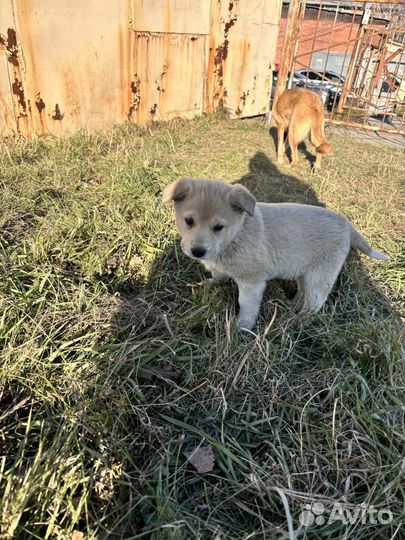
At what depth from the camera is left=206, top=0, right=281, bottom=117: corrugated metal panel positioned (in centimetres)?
837

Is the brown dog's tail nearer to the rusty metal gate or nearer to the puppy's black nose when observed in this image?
the rusty metal gate

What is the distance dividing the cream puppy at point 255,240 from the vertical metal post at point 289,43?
6.46 metres

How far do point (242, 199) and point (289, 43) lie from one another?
826 centimetres

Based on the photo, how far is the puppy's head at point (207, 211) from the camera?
268 centimetres

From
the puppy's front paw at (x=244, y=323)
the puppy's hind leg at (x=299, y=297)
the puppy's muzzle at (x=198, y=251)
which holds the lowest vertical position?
the puppy's front paw at (x=244, y=323)

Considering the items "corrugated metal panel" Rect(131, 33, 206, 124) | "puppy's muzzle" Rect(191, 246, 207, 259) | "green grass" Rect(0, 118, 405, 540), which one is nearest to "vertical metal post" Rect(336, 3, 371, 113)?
"corrugated metal panel" Rect(131, 33, 206, 124)

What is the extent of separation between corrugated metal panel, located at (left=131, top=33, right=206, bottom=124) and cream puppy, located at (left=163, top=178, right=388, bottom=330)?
5048 millimetres

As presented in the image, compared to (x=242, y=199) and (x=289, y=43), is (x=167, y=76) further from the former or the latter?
(x=242, y=199)

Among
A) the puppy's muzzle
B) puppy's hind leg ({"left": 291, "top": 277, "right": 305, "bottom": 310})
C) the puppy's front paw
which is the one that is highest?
the puppy's muzzle

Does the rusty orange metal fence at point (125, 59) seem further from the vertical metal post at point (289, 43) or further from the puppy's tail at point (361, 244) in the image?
the puppy's tail at point (361, 244)

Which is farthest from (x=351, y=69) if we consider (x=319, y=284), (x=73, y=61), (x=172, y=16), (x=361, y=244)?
(x=319, y=284)

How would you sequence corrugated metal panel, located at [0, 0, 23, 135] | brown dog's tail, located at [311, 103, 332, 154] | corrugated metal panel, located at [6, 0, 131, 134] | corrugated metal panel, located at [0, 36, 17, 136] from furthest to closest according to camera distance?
brown dog's tail, located at [311, 103, 332, 154], corrugated metal panel, located at [6, 0, 131, 134], corrugated metal panel, located at [0, 36, 17, 136], corrugated metal panel, located at [0, 0, 23, 135]

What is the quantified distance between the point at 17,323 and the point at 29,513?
1203 mm
